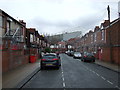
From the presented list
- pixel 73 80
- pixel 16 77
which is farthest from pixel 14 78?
pixel 73 80

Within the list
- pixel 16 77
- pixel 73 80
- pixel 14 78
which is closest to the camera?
pixel 14 78

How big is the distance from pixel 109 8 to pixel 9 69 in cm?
1490

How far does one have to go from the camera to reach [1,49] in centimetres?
1006

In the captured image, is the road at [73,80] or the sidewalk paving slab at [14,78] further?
the road at [73,80]

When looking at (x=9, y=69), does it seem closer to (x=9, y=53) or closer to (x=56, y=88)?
(x=9, y=53)

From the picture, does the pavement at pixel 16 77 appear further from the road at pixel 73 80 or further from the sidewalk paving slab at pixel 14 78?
the road at pixel 73 80

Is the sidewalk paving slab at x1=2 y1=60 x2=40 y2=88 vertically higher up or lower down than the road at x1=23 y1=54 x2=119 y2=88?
higher up

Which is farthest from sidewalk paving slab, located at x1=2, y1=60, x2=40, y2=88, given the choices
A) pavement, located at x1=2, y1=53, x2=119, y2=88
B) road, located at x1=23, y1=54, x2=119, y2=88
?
road, located at x1=23, y1=54, x2=119, y2=88

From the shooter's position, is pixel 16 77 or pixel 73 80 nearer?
pixel 73 80

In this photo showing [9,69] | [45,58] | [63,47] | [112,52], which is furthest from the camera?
[63,47]

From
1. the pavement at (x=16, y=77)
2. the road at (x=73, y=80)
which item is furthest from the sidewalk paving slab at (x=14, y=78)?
the road at (x=73, y=80)

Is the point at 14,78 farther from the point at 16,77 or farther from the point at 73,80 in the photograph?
the point at 73,80

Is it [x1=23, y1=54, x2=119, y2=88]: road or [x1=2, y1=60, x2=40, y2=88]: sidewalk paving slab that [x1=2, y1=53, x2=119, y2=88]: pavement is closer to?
[x1=2, y1=60, x2=40, y2=88]: sidewalk paving slab

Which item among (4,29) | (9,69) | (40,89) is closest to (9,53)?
(9,69)
